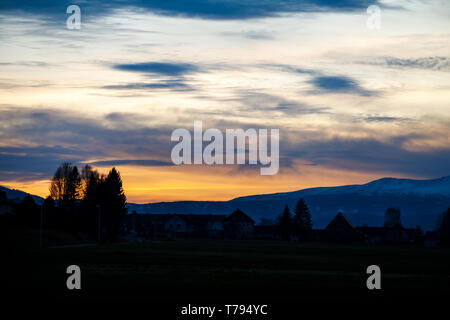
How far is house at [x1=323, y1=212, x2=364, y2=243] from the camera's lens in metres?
160

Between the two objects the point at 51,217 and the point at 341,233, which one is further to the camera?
the point at 341,233

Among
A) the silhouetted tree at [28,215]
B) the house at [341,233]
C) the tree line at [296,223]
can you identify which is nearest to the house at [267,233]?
the tree line at [296,223]

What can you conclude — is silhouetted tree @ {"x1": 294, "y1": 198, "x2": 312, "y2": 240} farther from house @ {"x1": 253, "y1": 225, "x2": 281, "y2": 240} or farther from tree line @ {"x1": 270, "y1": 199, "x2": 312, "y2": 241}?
house @ {"x1": 253, "y1": 225, "x2": 281, "y2": 240}

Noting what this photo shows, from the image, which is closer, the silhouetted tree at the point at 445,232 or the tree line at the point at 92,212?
the tree line at the point at 92,212

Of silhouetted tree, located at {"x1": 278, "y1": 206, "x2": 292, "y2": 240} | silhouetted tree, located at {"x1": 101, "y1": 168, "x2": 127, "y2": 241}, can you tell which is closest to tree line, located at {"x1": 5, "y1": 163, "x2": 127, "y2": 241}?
silhouetted tree, located at {"x1": 101, "y1": 168, "x2": 127, "y2": 241}

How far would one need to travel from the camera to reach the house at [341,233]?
525ft

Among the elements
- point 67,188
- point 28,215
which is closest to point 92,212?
point 28,215

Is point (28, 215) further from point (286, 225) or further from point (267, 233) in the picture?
point (267, 233)

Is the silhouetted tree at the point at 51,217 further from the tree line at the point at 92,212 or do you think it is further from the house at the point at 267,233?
the house at the point at 267,233

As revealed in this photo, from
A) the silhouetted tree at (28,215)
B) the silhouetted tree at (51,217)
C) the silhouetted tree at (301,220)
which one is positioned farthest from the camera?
the silhouetted tree at (301,220)

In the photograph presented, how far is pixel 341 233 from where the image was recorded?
161500 millimetres

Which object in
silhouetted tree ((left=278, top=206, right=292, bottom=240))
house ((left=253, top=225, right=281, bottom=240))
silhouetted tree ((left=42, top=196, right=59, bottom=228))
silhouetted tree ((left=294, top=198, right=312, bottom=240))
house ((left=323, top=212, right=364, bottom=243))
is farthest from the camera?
house ((left=253, top=225, right=281, bottom=240))

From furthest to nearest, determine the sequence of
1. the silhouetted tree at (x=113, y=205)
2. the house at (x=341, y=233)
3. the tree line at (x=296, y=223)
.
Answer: the tree line at (x=296, y=223)
the house at (x=341, y=233)
the silhouetted tree at (x=113, y=205)

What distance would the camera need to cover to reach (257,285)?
3288 cm
